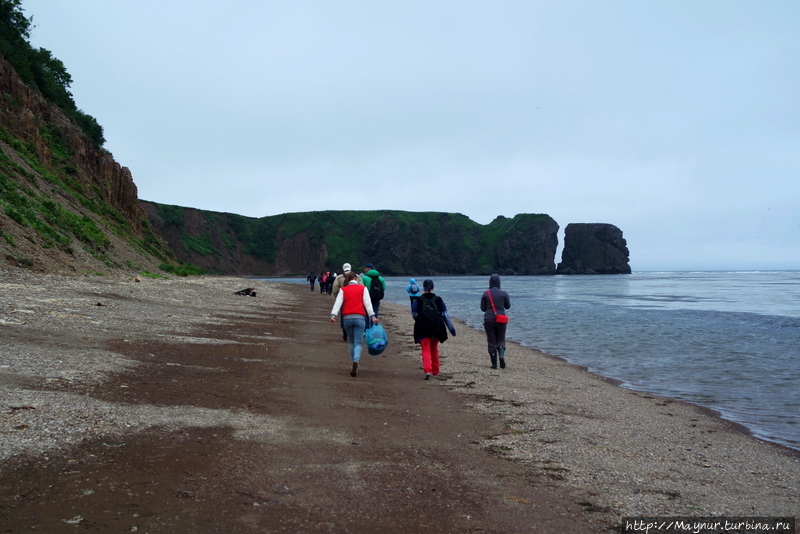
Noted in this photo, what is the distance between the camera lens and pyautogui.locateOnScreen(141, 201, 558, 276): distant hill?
557 feet

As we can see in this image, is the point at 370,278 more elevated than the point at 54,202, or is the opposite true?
the point at 54,202

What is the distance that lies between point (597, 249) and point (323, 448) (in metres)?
187

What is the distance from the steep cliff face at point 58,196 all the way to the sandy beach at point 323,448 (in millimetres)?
9280

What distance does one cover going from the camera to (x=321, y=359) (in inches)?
439

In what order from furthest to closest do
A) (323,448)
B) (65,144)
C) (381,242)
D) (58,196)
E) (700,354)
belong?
(381,242) → (65,144) → (58,196) → (700,354) → (323,448)

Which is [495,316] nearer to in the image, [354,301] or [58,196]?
[354,301]

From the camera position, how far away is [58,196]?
27891 millimetres

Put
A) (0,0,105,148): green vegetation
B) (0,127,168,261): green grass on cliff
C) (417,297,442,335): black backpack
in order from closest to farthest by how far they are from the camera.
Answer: (417,297,442,335): black backpack, (0,127,168,261): green grass on cliff, (0,0,105,148): green vegetation

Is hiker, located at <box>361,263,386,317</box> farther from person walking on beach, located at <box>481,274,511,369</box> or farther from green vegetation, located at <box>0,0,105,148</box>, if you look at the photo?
green vegetation, located at <box>0,0,105,148</box>

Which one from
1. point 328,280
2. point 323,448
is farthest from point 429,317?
point 328,280

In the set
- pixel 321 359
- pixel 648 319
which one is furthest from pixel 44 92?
pixel 648 319

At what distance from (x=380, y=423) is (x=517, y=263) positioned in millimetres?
178052

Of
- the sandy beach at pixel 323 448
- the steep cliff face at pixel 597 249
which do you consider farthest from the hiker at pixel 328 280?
the steep cliff face at pixel 597 249

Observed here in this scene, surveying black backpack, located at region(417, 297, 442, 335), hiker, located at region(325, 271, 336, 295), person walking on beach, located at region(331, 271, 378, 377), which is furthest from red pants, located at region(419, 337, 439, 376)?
hiker, located at region(325, 271, 336, 295)
